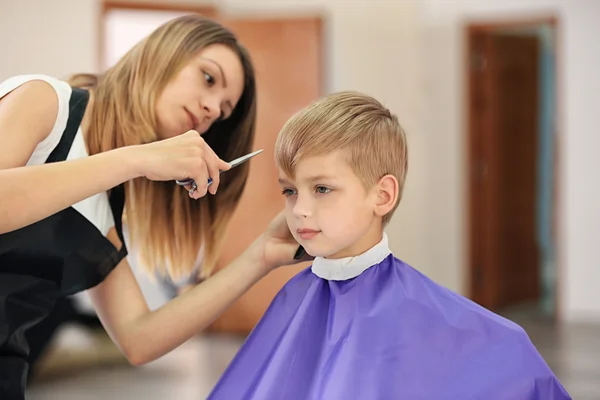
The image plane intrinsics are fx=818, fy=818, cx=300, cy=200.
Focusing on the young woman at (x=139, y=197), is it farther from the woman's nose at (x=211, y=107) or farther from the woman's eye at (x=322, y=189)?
the woman's eye at (x=322, y=189)

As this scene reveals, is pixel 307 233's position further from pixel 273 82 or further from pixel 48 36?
pixel 48 36

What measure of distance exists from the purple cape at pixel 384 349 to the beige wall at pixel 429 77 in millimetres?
4442

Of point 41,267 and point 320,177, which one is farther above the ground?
point 320,177

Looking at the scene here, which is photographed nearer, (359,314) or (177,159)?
(177,159)

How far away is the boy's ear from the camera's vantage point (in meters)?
1.55

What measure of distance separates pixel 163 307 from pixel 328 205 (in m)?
0.46

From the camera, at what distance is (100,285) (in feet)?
5.80

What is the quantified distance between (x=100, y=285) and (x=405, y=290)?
675 mm

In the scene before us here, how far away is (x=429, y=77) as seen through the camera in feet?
21.3

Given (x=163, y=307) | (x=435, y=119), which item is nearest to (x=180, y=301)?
(x=163, y=307)

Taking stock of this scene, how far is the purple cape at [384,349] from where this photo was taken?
1391 mm

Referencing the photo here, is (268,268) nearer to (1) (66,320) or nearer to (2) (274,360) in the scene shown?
(2) (274,360)

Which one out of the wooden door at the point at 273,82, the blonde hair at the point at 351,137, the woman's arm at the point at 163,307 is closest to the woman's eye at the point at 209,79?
the blonde hair at the point at 351,137

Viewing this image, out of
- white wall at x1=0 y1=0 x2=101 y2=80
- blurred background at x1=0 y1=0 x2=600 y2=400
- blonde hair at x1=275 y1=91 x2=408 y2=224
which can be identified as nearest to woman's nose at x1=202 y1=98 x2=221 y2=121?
blonde hair at x1=275 y1=91 x2=408 y2=224
